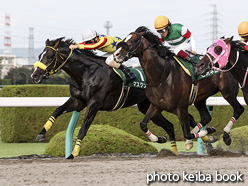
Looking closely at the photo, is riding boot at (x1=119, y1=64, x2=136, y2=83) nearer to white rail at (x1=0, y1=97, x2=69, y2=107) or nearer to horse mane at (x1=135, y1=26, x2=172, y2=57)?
horse mane at (x1=135, y1=26, x2=172, y2=57)

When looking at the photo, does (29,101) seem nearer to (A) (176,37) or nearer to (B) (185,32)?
(A) (176,37)

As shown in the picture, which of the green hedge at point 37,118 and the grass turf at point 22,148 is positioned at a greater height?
the green hedge at point 37,118

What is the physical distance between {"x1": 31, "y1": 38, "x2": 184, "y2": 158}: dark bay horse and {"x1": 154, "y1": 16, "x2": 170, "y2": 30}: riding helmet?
808 mm

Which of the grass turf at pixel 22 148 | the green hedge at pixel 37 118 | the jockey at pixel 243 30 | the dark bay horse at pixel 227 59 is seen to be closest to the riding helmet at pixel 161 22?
the dark bay horse at pixel 227 59

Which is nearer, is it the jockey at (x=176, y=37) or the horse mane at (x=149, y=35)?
the horse mane at (x=149, y=35)

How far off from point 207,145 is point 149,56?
1901mm

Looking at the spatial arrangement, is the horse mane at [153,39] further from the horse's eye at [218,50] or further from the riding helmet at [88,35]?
the riding helmet at [88,35]

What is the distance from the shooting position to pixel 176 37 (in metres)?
5.34

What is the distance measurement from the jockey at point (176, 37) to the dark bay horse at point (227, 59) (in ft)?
1.29

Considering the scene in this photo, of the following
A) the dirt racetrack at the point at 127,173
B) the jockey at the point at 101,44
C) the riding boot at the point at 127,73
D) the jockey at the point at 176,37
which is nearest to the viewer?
the dirt racetrack at the point at 127,173

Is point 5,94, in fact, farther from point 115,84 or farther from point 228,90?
point 228,90

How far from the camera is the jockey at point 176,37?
513 cm

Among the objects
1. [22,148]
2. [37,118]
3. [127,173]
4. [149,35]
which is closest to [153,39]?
[149,35]

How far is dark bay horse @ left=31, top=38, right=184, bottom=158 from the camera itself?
16.4 feet
